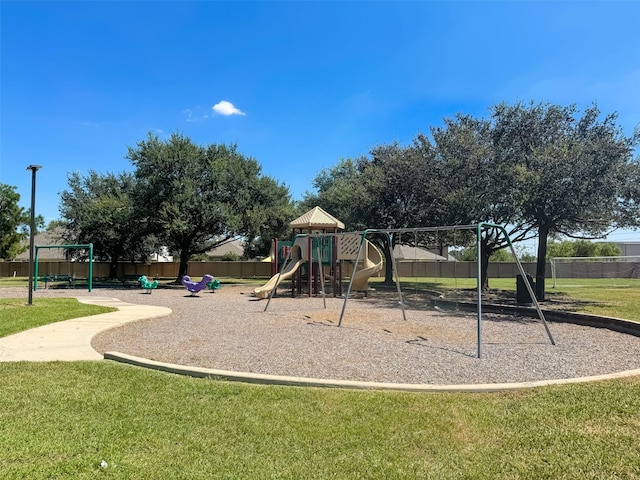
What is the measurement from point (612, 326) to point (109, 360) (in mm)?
9849

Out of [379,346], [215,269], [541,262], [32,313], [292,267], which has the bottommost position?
[379,346]

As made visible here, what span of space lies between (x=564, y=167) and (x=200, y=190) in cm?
1810

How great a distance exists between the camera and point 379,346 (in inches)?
302

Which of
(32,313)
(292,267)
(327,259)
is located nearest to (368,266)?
(327,259)

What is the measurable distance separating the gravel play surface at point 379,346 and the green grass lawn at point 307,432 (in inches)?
40.2

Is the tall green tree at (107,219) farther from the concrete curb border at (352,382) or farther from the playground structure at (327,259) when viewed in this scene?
the concrete curb border at (352,382)

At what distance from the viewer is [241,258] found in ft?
167

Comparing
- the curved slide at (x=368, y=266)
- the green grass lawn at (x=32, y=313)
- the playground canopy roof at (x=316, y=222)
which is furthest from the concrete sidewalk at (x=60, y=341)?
the playground canopy roof at (x=316, y=222)

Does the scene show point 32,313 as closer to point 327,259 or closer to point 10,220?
point 327,259

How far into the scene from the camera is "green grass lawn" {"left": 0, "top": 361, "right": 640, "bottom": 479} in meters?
3.16

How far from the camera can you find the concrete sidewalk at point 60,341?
662 centimetres

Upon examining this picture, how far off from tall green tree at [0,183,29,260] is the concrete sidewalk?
37266 millimetres

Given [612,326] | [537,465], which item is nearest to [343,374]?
[537,465]

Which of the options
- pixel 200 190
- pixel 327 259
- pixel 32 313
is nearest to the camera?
pixel 32 313
